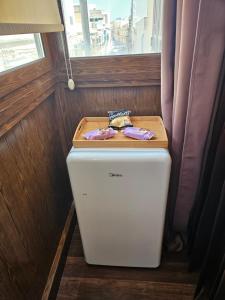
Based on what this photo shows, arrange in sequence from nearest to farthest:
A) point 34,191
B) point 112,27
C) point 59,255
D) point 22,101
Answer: point 22,101 < point 34,191 < point 112,27 < point 59,255

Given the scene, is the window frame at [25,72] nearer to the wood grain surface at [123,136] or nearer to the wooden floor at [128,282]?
the wood grain surface at [123,136]

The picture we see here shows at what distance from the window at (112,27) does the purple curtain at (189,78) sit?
23 centimetres

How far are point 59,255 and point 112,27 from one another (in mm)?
1285

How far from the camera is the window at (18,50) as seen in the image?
81 centimetres

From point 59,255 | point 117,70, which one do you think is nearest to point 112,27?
point 117,70

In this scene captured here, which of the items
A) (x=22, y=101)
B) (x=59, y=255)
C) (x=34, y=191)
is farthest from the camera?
(x=59, y=255)

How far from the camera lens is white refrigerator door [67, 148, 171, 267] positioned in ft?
3.01

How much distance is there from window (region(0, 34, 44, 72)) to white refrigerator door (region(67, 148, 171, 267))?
43 centimetres

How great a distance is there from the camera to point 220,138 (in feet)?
2.59

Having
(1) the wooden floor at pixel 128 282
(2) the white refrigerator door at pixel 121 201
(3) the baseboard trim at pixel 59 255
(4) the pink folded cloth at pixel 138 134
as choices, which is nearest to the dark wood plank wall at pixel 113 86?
(4) the pink folded cloth at pixel 138 134

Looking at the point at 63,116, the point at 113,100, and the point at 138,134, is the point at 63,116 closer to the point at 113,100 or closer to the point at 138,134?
the point at 113,100

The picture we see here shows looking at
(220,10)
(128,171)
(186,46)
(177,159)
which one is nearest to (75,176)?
(128,171)

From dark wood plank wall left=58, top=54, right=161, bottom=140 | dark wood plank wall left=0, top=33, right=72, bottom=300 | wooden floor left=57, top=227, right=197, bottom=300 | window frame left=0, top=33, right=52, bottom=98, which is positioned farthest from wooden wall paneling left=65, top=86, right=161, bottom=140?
wooden floor left=57, top=227, right=197, bottom=300

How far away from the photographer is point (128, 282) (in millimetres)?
1213
